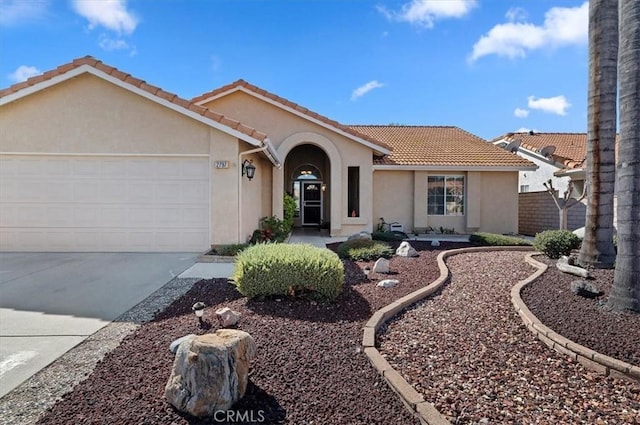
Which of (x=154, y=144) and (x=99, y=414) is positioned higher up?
(x=154, y=144)

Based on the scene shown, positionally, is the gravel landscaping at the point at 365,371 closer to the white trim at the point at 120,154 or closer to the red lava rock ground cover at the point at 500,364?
the red lava rock ground cover at the point at 500,364

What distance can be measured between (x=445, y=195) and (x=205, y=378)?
14.8m

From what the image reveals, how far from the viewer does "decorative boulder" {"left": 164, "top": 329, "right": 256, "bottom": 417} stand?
2.77 metres

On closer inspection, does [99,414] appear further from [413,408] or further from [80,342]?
[413,408]

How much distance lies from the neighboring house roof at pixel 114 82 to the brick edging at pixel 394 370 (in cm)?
637

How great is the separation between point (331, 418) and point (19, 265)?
30.3 ft

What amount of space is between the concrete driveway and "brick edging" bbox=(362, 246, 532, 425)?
134 inches

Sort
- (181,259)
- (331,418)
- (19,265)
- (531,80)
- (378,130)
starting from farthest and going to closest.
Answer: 1. (378,130)
2. (531,80)
3. (181,259)
4. (19,265)
5. (331,418)

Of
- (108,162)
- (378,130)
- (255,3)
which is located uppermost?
(255,3)

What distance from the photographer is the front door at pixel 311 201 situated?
1930cm

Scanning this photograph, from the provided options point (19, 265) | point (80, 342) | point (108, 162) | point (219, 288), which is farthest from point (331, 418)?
point (108, 162)

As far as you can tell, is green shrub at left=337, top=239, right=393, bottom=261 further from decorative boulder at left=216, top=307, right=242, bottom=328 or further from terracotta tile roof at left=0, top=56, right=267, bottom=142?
decorative boulder at left=216, top=307, right=242, bottom=328

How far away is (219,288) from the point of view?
6285 mm

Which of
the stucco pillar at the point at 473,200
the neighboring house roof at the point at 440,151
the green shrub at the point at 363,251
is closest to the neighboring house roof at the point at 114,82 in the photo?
the green shrub at the point at 363,251
